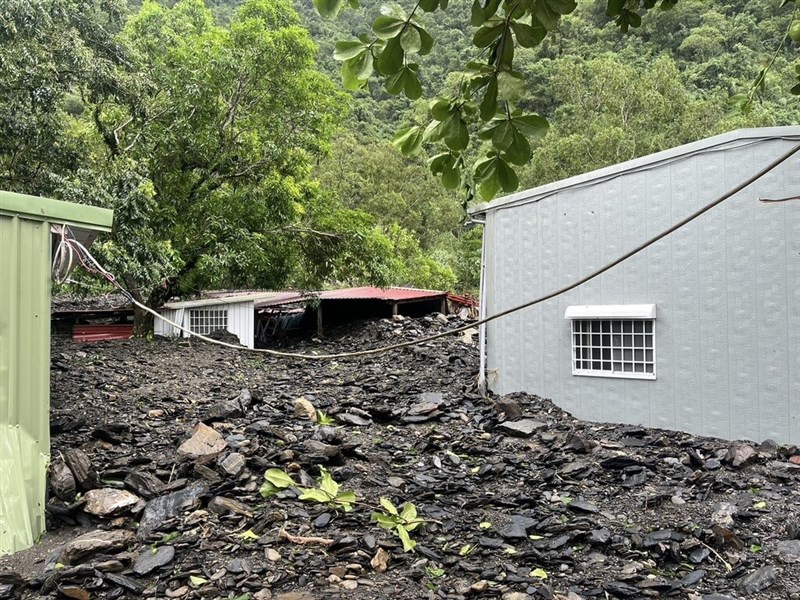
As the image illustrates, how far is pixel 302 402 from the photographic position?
8.19 meters

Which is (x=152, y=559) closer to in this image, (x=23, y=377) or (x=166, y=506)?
(x=166, y=506)

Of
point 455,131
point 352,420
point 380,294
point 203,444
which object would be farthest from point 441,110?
→ point 380,294

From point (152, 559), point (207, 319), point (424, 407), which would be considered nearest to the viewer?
point (152, 559)

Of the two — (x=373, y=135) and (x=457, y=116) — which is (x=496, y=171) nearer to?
(x=457, y=116)

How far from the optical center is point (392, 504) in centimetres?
517

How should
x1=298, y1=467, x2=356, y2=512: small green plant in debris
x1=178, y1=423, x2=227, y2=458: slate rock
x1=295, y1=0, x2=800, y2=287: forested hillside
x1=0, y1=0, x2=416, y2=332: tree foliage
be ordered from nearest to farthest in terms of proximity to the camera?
1. x1=298, y1=467, x2=356, y2=512: small green plant in debris
2. x1=178, y1=423, x2=227, y2=458: slate rock
3. x1=0, y1=0, x2=416, y2=332: tree foliage
4. x1=295, y1=0, x2=800, y2=287: forested hillside

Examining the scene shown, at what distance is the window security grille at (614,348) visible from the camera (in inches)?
321

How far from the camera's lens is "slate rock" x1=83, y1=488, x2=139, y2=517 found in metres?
4.72

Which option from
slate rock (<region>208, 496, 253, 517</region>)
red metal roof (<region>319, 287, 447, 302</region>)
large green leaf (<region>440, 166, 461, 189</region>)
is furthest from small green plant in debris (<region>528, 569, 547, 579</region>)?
red metal roof (<region>319, 287, 447, 302</region>)

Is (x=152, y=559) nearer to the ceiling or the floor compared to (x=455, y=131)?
nearer to the floor

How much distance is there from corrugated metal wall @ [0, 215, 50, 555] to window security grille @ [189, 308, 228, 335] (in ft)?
37.8

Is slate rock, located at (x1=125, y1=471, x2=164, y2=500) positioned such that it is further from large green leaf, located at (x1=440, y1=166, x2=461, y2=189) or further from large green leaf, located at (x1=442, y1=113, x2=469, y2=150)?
large green leaf, located at (x1=442, y1=113, x2=469, y2=150)

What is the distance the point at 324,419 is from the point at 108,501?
3409 millimetres

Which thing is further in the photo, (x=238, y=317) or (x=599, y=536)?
(x=238, y=317)
